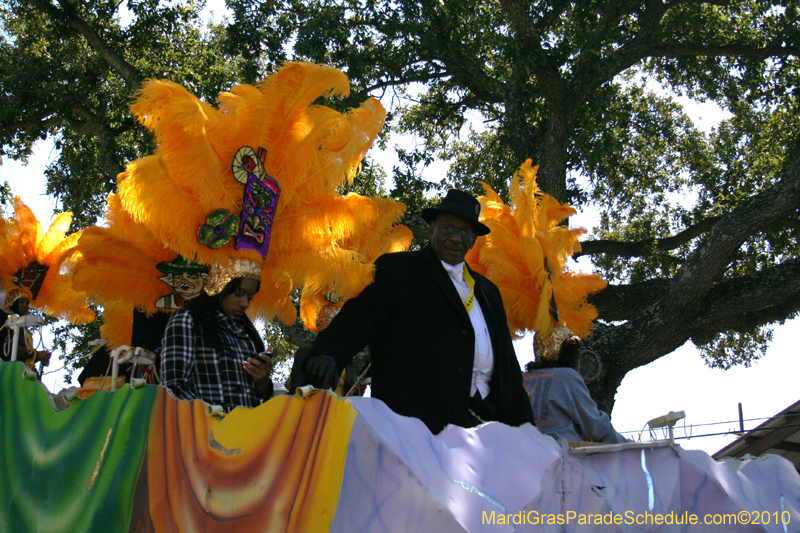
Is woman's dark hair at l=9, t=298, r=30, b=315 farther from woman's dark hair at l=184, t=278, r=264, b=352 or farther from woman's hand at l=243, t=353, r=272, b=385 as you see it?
woman's hand at l=243, t=353, r=272, b=385

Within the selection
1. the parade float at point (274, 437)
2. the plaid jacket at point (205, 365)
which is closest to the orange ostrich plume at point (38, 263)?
the parade float at point (274, 437)

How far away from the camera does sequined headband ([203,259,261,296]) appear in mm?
3648

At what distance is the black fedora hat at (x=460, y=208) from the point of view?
11.7ft

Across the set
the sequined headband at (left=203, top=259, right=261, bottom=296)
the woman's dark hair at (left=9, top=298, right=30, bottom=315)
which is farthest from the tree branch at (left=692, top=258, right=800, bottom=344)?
the woman's dark hair at (left=9, top=298, right=30, bottom=315)

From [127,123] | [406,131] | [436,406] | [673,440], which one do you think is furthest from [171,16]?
[673,440]

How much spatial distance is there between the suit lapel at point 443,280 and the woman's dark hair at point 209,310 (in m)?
0.88

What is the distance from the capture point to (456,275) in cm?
355

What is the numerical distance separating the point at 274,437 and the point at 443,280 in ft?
4.55

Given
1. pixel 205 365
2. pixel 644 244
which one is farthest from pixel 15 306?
pixel 644 244

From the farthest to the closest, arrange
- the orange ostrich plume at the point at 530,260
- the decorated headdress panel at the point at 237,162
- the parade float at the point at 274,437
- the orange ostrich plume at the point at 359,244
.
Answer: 1. the orange ostrich plume at the point at 530,260
2. the orange ostrich plume at the point at 359,244
3. the decorated headdress panel at the point at 237,162
4. the parade float at the point at 274,437

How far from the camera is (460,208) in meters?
3.56

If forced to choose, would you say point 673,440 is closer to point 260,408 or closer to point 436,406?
point 436,406

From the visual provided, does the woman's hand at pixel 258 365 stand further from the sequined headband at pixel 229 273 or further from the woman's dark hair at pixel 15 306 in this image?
the woman's dark hair at pixel 15 306

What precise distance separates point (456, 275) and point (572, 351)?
1607 mm
